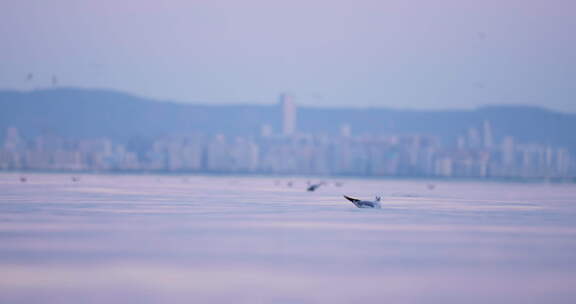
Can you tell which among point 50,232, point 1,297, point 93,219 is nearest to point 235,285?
point 1,297

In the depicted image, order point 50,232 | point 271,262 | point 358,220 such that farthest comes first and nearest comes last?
point 358,220, point 50,232, point 271,262

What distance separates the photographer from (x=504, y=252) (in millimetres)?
22156

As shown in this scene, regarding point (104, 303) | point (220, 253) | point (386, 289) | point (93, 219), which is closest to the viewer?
point (104, 303)

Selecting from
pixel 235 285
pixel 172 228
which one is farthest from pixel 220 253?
pixel 172 228

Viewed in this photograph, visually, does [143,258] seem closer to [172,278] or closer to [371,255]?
[172,278]

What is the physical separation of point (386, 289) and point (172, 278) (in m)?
4.00

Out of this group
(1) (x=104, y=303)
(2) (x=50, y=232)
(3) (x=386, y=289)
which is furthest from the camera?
(2) (x=50, y=232)

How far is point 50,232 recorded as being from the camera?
25.6 metres

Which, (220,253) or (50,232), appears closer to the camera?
(220,253)

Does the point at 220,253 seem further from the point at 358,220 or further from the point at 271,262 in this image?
the point at 358,220

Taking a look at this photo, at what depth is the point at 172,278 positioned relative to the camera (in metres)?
16.7

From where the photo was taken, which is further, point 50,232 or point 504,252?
point 50,232

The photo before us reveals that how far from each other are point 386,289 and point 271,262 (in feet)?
13.5

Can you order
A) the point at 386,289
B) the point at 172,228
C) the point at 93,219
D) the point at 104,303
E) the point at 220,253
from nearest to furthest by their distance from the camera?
the point at 104,303 → the point at 386,289 → the point at 220,253 → the point at 172,228 → the point at 93,219
